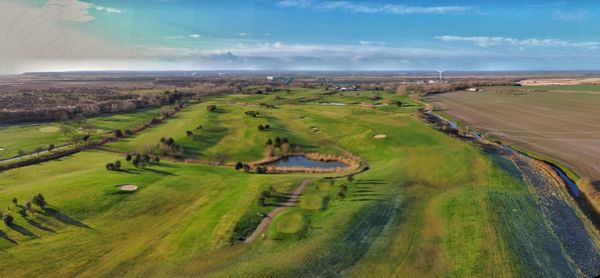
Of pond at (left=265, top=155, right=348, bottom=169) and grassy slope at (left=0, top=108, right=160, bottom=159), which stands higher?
grassy slope at (left=0, top=108, right=160, bottom=159)

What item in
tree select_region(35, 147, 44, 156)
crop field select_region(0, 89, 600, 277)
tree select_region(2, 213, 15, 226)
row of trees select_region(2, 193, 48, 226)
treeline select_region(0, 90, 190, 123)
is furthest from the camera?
treeline select_region(0, 90, 190, 123)

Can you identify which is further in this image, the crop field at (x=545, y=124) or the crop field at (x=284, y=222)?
the crop field at (x=545, y=124)

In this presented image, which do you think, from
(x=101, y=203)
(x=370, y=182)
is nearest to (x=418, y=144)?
(x=370, y=182)

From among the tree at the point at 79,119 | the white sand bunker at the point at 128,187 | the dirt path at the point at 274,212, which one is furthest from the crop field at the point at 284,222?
the tree at the point at 79,119

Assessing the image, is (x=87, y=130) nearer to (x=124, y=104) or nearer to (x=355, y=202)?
(x=124, y=104)

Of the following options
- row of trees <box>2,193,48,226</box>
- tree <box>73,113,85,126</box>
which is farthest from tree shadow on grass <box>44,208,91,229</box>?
tree <box>73,113,85,126</box>

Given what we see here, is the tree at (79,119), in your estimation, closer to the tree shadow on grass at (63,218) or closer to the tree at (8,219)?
the tree shadow on grass at (63,218)

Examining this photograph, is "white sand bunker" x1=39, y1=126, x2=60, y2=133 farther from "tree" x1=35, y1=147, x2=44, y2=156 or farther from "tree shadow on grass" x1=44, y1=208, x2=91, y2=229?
"tree shadow on grass" x1=44, y1=208, x2=91, y2=229

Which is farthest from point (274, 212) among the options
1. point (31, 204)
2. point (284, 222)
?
point (31, 204)
